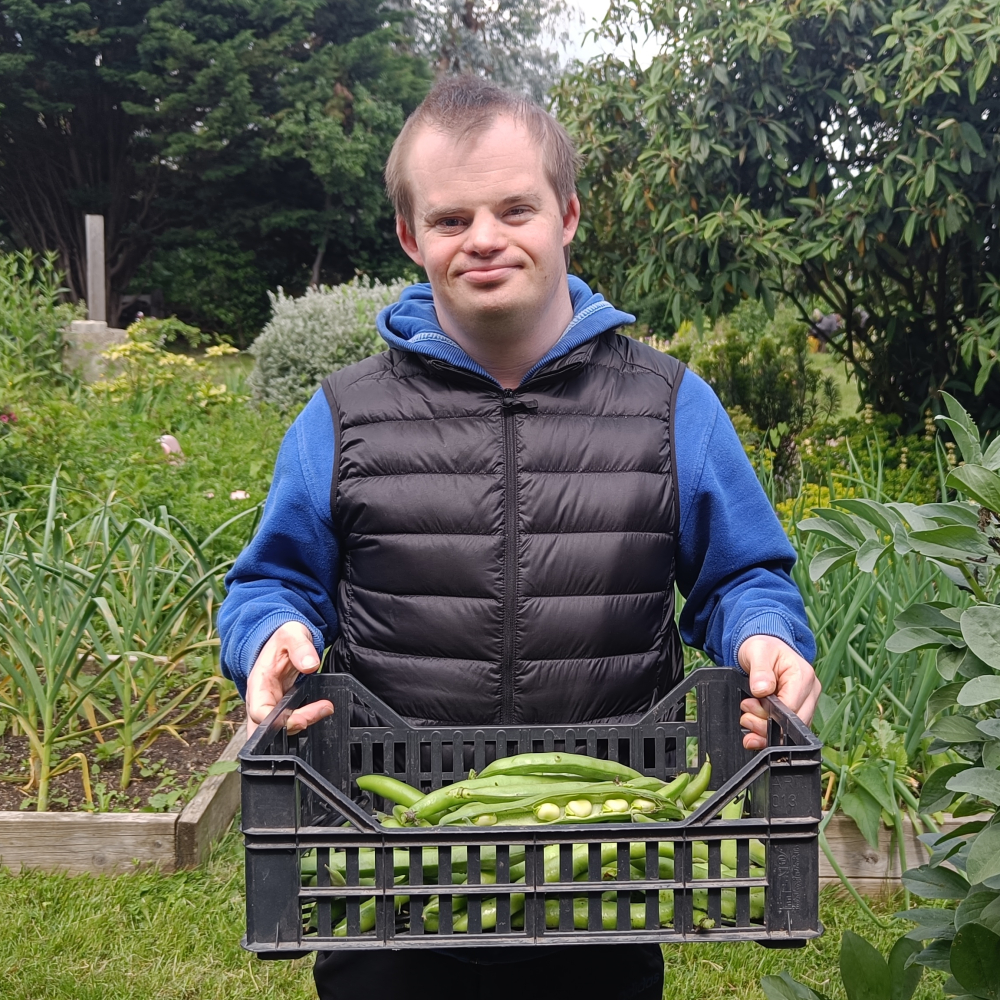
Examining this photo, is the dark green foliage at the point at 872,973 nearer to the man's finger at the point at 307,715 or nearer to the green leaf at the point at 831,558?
the green leaf at the point at 831,558

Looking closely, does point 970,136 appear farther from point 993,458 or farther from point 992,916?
point 992,916

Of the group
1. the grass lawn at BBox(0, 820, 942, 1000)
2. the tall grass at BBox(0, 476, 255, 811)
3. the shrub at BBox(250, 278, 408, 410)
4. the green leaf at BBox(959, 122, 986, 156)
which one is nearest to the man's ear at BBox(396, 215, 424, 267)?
the tall grass at BBox(0, 476, 255, 811)

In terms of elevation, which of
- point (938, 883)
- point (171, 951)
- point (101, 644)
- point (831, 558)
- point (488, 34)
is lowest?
point (171, 951)

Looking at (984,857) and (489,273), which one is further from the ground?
(489,273)

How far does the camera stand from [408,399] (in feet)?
6.13

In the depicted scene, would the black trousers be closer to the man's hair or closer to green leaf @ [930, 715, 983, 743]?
green leaf @ [930, 715, 983, 743]

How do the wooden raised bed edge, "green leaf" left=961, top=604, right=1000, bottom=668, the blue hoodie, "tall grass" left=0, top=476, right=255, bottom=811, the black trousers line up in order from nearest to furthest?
1. "green leaf" left=961, top=604, right=1000, bottom=668
2. the black trousers
3. the blue hoodie
4. the wooden raised bed edge
5. "tall grass" left=0, top=476, right=255, bottom=811

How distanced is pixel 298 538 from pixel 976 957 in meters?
1.18

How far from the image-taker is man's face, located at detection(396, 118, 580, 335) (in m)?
1.65

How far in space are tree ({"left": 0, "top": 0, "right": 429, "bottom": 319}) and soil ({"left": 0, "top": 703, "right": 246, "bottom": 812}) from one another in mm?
21709

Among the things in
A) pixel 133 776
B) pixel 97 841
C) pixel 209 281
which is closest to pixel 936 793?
pixel 97 841

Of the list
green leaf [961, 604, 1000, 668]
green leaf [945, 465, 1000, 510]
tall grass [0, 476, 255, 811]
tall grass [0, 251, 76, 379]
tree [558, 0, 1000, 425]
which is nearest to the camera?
green leaf [961, 604, 1000, 668]

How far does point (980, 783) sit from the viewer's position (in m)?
1.28

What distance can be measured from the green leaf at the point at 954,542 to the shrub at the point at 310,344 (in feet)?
24.7
